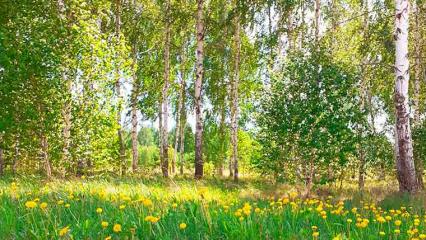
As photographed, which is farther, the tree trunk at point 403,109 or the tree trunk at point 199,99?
the tree trunk at point 199,99

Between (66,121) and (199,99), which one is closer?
(66,121)

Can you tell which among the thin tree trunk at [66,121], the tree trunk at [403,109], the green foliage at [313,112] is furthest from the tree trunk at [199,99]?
the tree trunk at [403,109]

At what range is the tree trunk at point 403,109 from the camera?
976cm

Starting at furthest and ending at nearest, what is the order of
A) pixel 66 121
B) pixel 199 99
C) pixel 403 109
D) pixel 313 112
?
pixel 199 99, pixel 313 112, pixel 66 121, pixel 403 109

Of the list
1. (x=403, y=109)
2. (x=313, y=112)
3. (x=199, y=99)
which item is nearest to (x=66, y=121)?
(x=313, y=112)

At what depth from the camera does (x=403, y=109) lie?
A: 32.3ft

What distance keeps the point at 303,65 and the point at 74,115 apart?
5.80m

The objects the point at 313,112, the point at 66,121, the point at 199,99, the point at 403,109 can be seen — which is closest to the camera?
the point at 403,109

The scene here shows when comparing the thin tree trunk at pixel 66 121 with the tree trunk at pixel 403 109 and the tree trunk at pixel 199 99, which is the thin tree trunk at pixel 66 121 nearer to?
the tree trunk at pixel 199 99

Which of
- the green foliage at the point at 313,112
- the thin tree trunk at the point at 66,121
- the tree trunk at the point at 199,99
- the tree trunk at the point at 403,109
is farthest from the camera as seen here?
the tree trunk at the point at 199,99

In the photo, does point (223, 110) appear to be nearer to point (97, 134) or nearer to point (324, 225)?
Result: point (97, 134)

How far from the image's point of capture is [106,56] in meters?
11.0

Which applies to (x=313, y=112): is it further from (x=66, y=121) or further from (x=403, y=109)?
(x=66, y=121)

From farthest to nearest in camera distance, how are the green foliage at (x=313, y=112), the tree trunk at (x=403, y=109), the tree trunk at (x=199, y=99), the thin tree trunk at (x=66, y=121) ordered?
the tree trunk at (x=199, y=99) < the green foliage at (x=313, y=112) < the thin tree trunk at (x=66, y=121) < the tree trunk at (x=403, y=109)
